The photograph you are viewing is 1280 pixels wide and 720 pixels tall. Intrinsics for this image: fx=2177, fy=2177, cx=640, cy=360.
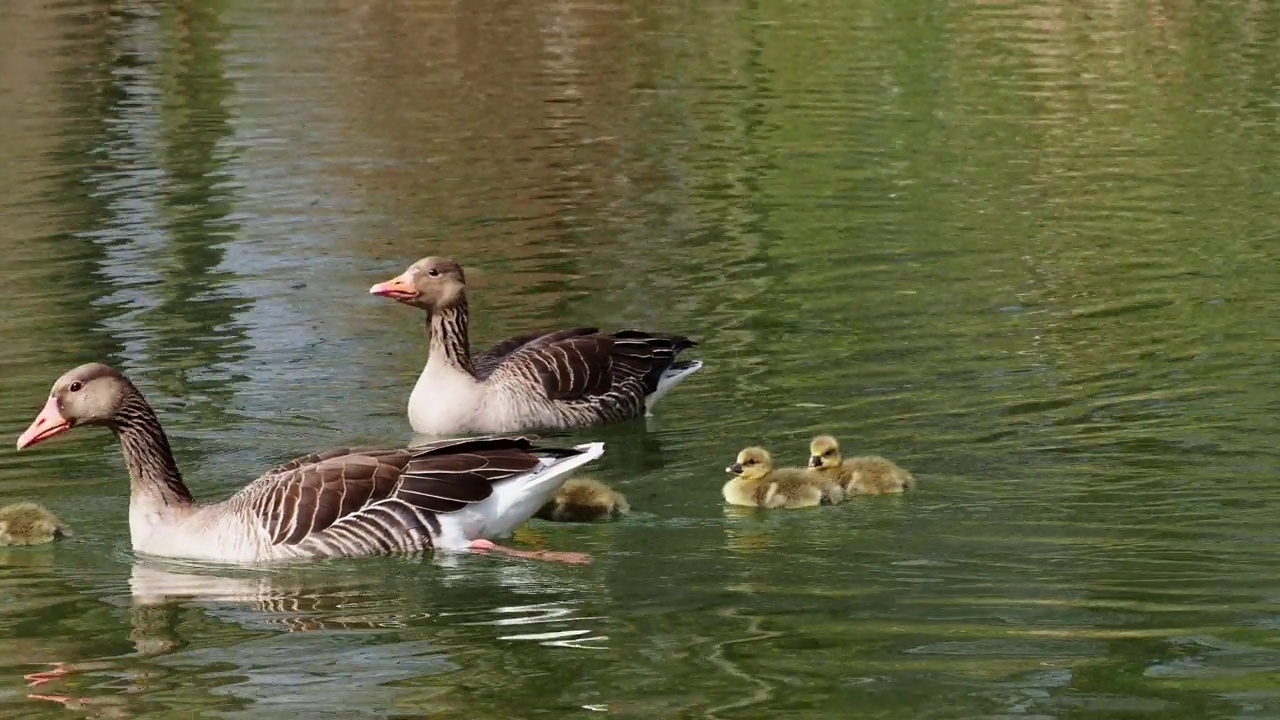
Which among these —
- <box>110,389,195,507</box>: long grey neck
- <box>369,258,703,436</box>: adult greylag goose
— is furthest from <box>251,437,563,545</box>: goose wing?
<box>369,258,703,436</box>: adult greylag goose

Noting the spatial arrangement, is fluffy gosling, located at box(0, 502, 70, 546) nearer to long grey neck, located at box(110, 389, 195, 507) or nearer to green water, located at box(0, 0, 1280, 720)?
green water, located at box(0, 0, 1280, 720)

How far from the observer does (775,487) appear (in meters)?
11.7

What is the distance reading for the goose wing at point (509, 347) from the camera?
14.9 meters

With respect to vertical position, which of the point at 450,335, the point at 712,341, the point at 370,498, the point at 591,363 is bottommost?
the point at 712,341

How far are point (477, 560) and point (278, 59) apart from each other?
86.5ft

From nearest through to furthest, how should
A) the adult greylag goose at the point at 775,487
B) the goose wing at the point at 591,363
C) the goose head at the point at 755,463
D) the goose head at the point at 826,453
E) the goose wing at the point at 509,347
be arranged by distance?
the adult greylag goose at the point at 775,487 → the goose head at the point at 755,463 → the goose head at the point at 826,453 → the goose wing at the point at 591,363 → the goose wing at the point at 509,347

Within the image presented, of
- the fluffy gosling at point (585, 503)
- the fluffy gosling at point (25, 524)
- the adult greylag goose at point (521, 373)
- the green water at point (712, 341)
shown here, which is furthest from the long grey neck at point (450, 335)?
the fluffy gosling at point (25, 524)

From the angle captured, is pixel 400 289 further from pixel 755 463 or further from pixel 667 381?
pixel 755 463

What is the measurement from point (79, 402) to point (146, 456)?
1.48ft

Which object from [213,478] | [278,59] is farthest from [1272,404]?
[278,59]

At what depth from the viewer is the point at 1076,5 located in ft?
137

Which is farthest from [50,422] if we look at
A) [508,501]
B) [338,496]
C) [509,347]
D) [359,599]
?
[509,347]

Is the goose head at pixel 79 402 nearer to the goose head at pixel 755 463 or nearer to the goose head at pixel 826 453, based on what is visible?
the goose head at pixel 755 463

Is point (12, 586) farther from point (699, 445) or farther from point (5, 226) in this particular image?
point (5, 226)
